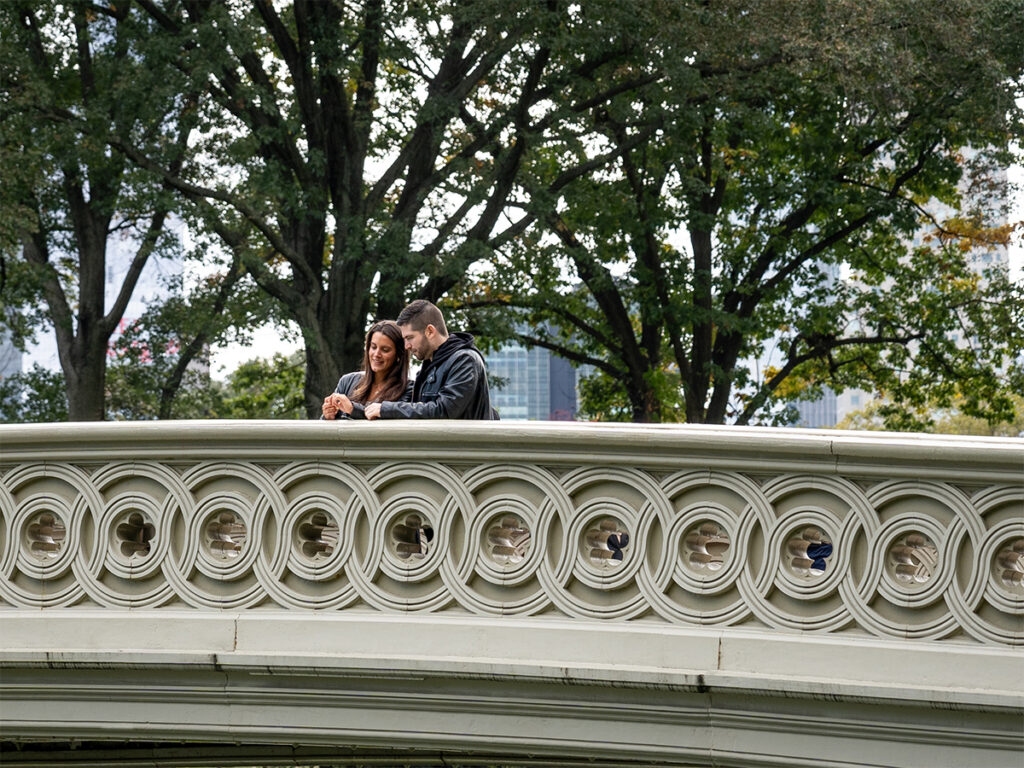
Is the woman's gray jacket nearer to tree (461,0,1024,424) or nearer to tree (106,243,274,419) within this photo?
tree (461,0,1024,424)

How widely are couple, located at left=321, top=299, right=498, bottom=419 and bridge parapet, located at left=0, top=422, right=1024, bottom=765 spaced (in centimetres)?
37

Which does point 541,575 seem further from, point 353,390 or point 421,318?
point 353,390

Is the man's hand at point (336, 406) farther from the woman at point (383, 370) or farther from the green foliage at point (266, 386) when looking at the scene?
the green foliage at point (266, 386)

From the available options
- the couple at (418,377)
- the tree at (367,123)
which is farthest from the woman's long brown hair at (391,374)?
the tree at (367,123)

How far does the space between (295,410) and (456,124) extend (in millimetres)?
5376

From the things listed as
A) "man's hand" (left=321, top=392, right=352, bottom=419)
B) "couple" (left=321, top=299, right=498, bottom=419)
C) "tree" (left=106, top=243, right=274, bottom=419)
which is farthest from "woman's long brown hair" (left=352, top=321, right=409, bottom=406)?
"tree" (left=106, top=243, right=274, bottom=419)

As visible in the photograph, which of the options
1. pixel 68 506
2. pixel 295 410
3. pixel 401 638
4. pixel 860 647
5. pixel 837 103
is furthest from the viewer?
pixel 295 410

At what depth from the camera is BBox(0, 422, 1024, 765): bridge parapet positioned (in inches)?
205

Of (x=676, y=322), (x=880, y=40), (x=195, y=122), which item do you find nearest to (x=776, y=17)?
(x=880, y=40)

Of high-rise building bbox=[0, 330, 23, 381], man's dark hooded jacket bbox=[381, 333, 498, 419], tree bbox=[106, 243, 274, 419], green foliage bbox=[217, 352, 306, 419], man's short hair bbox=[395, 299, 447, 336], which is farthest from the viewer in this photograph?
green foliage bbox=[217, 352, 306, 419]

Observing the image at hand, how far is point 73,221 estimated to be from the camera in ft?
66.6

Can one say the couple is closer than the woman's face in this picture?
Yes

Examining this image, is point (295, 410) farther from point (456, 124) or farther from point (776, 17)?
point (776, 17)

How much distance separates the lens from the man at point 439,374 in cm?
623
